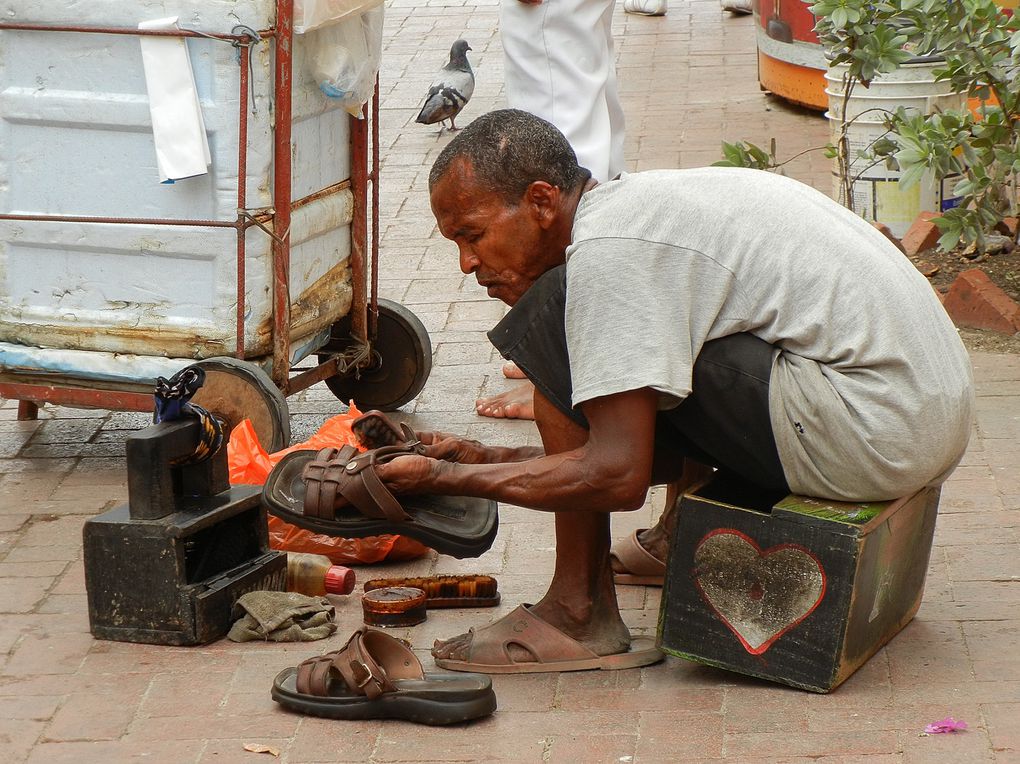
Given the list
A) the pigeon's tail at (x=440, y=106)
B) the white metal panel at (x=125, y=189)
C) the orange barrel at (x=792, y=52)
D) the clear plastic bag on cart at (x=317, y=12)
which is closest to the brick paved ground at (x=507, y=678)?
the white metal panel at (x=125, y=189)

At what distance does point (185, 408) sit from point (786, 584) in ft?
4.32

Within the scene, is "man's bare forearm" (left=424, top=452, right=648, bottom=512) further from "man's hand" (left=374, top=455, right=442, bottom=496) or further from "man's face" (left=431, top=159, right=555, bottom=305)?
"man's face" (left=431, top=159, right=555, bottom=305)

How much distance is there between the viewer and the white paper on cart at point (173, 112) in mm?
3863

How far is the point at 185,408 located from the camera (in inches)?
126

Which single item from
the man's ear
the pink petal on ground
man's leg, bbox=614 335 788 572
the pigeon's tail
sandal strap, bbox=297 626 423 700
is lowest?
the pigeon's tail

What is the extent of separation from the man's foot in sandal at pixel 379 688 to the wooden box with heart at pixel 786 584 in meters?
0.42

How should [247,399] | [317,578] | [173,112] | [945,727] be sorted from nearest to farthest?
[945,727], [317,578], [173,112], [247,399]

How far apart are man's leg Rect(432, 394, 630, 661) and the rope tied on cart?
67 centimetres

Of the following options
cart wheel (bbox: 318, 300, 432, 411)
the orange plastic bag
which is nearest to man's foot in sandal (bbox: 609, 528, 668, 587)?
the orange plastic bag

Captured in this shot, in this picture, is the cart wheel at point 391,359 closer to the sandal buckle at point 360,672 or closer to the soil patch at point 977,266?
the soil patch at point 977,266

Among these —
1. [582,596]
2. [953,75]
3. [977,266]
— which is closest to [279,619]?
[582,596]

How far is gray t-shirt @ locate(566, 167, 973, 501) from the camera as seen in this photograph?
105 inches

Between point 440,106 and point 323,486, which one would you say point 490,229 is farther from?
point 440,106

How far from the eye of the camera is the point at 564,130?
191 inches
